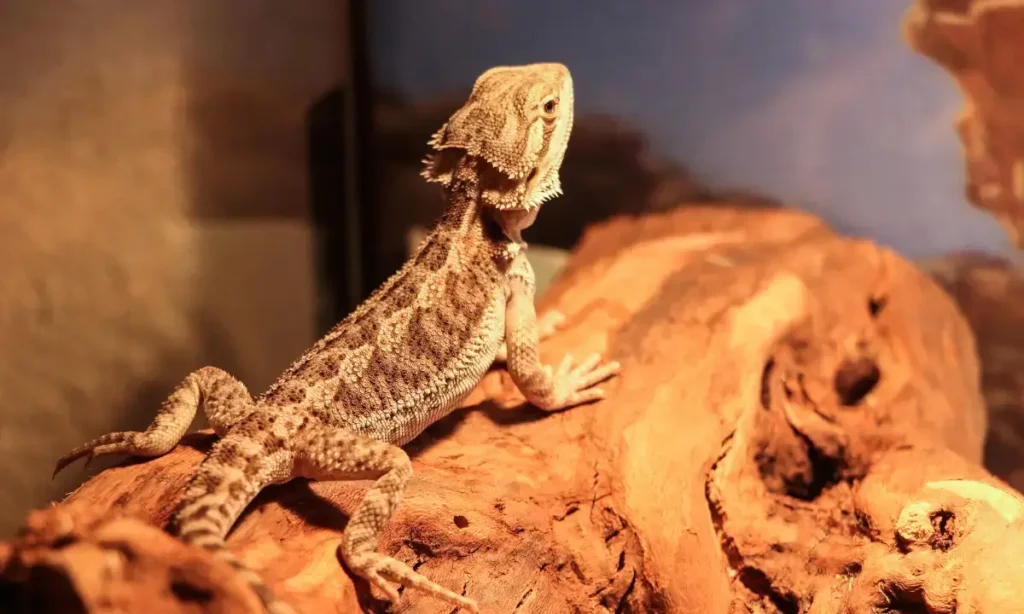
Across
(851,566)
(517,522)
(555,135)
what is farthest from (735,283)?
(517,522)

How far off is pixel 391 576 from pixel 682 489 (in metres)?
1.26

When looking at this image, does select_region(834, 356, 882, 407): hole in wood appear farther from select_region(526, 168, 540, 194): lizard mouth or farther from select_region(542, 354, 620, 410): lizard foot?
select_region(526, 168, 540, 194): lizard mouth

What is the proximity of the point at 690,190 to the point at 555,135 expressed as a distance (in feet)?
6.83

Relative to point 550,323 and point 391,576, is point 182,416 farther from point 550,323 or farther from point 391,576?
point 550,323

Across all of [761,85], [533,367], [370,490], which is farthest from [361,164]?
[370,490]

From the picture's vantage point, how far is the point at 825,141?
4848 mm

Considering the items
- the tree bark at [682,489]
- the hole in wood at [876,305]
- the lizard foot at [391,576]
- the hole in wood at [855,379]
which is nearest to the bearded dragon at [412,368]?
the lizard foot at [391,576]

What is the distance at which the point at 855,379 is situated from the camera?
3885mm

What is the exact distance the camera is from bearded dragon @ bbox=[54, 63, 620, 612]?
2.26 metres

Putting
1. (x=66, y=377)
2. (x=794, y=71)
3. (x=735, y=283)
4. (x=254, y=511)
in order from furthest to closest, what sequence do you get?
(x=794, y=71) < (x=735, y=283) < (x=66, y=377) < (x=254, y=511)

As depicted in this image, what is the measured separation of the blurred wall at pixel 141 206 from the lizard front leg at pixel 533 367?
1888 millimetres

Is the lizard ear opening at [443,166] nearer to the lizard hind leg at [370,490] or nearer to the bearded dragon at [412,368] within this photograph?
the bearded dragon at [412,368]

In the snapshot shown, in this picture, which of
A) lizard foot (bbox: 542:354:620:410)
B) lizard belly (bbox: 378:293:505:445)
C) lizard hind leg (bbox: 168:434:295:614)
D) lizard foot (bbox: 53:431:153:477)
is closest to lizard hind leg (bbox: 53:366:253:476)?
lizard foot (bbox: 53:431:153:477)

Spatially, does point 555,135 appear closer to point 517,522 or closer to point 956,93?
point 517,522
